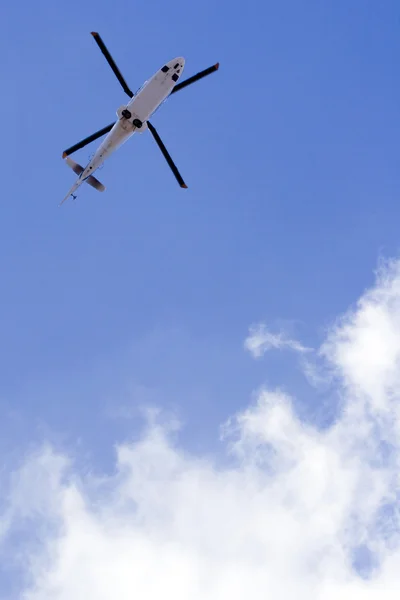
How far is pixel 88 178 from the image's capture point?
7131 centimetres

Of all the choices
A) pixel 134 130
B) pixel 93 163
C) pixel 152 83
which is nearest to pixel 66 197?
pixel 93 163

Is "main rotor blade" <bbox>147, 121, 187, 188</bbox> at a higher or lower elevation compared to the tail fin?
higher

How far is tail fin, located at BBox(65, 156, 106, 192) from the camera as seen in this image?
7062cm

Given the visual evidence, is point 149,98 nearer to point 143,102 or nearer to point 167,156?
point 143,102

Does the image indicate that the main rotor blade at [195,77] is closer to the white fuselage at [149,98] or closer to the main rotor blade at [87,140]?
the white fuselage at [149,98]

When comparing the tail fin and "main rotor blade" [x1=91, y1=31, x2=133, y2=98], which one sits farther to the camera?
the tail fin

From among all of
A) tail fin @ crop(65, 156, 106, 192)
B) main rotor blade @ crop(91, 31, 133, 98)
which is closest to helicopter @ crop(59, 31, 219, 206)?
main rotor blade @ crop(91, 31, 133, 98)

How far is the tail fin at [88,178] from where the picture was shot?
232 ft

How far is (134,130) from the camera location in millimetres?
64125

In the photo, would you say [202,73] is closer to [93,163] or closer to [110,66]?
[110,66]

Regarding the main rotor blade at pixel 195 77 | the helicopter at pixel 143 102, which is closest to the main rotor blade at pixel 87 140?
the helicopter at pixel 143 102

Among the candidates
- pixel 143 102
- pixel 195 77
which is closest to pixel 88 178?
pixel 143 102

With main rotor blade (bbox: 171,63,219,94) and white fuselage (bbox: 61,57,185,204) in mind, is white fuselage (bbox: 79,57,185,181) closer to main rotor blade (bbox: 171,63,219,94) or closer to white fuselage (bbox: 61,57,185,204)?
white fuselage (bbox: 61,57,185,204)

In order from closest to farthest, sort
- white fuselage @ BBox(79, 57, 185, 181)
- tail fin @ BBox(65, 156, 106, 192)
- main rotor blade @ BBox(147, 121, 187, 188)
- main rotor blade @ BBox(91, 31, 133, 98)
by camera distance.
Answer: main rotor blade @ BBox(91, 31, 133, 98) < white fuselage @ BBox(79, 57, 185, 181) < main rotor blade @ BBox(147, 121, 187, 188) < tail fin @ BBox(65, 156, 106, 192)
